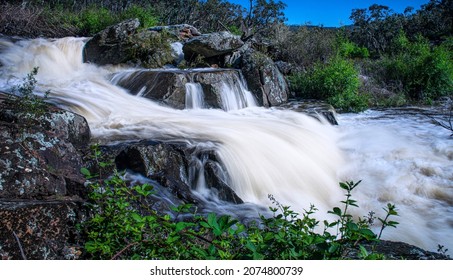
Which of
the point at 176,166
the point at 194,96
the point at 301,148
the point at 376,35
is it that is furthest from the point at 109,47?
the point at 376,35

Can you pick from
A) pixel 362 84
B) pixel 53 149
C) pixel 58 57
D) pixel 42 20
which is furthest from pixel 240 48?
pixel 53 149

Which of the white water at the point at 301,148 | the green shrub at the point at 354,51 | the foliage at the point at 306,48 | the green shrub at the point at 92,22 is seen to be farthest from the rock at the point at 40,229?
the green shrub at the point at 354,51

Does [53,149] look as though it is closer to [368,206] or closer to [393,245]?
[393,245]

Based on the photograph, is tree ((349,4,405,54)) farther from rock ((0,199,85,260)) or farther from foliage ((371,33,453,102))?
rock ((0,199,85,260))

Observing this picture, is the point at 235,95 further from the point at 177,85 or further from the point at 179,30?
the point at 179,30

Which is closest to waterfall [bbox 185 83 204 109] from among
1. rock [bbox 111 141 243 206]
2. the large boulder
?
rock [bbox 111 141 243 206]

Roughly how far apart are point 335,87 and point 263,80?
98.1 inches

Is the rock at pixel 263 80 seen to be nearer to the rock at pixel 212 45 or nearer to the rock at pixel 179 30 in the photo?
the rock at pixel 212 45

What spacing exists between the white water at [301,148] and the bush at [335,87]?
4.25 ft

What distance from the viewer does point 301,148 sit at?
259 inches

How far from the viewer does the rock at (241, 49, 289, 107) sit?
33.9 ft

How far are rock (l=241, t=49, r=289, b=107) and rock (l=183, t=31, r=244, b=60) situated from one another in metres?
1.15

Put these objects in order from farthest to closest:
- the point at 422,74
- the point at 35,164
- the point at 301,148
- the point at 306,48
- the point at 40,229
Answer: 1. the point at 306,48
2. the point at 422,74
3. the point at 301,148
4. the point at 35,164
5. the point at 40,229

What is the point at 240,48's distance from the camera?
1252cm
